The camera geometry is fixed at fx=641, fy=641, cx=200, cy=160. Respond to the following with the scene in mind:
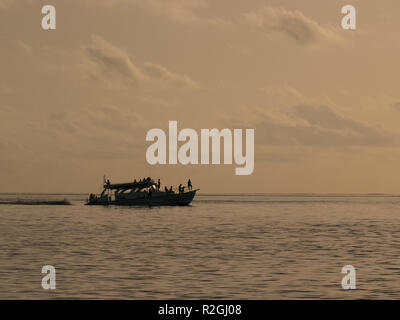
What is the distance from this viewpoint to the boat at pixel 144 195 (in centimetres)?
15062

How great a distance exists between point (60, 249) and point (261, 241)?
2020 cm

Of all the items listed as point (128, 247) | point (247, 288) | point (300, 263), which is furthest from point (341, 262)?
point (128, 247)

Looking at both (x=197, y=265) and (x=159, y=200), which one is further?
(x=159, y=200)

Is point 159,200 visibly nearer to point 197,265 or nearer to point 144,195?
point 144,195

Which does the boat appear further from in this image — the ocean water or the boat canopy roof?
the ocean water

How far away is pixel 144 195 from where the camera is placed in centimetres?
15038

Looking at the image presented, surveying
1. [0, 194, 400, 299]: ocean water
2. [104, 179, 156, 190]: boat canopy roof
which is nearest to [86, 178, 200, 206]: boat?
[104, 179, 156, 190]: boat canopy roof

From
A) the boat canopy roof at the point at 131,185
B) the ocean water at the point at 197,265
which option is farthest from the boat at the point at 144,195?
the ocean water at the point at 197,265

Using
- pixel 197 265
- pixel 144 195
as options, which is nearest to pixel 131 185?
pixel 144 195

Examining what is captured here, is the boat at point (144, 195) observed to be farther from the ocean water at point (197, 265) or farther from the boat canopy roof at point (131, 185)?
the ocean water at point (197, 265)

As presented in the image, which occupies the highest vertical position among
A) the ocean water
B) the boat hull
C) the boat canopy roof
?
the boat canopy roof

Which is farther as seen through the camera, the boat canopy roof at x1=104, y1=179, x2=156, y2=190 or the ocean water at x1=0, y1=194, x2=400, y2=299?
the boat canopy roof at x1=104, y1=179, x2=156, y2=190

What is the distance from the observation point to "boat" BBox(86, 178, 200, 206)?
151m

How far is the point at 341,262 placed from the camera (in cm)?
4581
